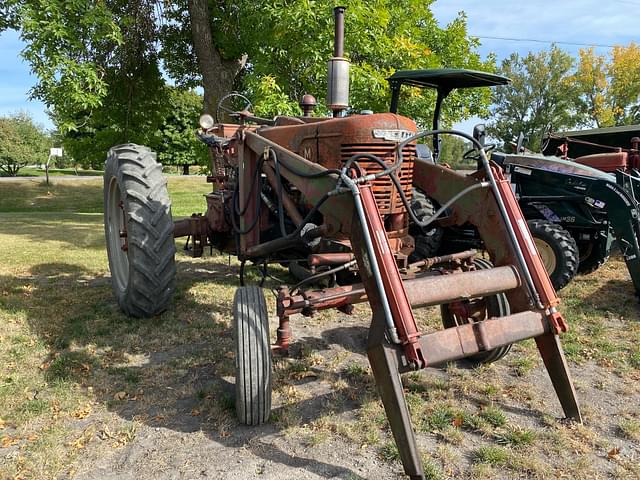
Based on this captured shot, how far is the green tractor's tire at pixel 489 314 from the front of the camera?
3547 mm

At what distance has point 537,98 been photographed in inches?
1625

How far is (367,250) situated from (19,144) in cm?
4124

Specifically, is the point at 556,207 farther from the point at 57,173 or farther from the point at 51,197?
the point at 57,173

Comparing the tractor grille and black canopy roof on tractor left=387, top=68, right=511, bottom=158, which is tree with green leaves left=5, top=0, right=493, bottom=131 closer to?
black canopy roof on tractor left=387, top=68, right=511, bottom=158

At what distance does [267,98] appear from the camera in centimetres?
814

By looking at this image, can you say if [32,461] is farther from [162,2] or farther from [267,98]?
[162,2]

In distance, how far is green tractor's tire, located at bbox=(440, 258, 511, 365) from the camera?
140 inches

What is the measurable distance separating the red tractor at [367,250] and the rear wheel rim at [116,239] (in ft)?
0.98

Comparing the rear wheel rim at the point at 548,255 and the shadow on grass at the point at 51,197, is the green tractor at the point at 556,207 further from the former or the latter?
the shadow on grass at the point at 51,197

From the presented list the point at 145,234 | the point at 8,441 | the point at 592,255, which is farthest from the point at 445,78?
the point at 8,441

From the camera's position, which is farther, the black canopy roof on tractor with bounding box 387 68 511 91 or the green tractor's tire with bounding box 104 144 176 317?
the black canopy roof on tractor with bounding box 387 68 511 91

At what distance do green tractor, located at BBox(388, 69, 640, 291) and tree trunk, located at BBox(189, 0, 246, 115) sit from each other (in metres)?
5.87

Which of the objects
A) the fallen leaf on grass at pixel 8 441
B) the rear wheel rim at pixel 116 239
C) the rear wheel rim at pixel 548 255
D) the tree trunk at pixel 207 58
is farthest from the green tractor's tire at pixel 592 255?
the tree trunk at pixel 207 58

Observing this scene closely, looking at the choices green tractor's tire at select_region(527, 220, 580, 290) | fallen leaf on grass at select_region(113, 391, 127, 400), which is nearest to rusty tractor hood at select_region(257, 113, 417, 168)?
fallen leaf on grass at select_region(113, 391, 127, 400)
